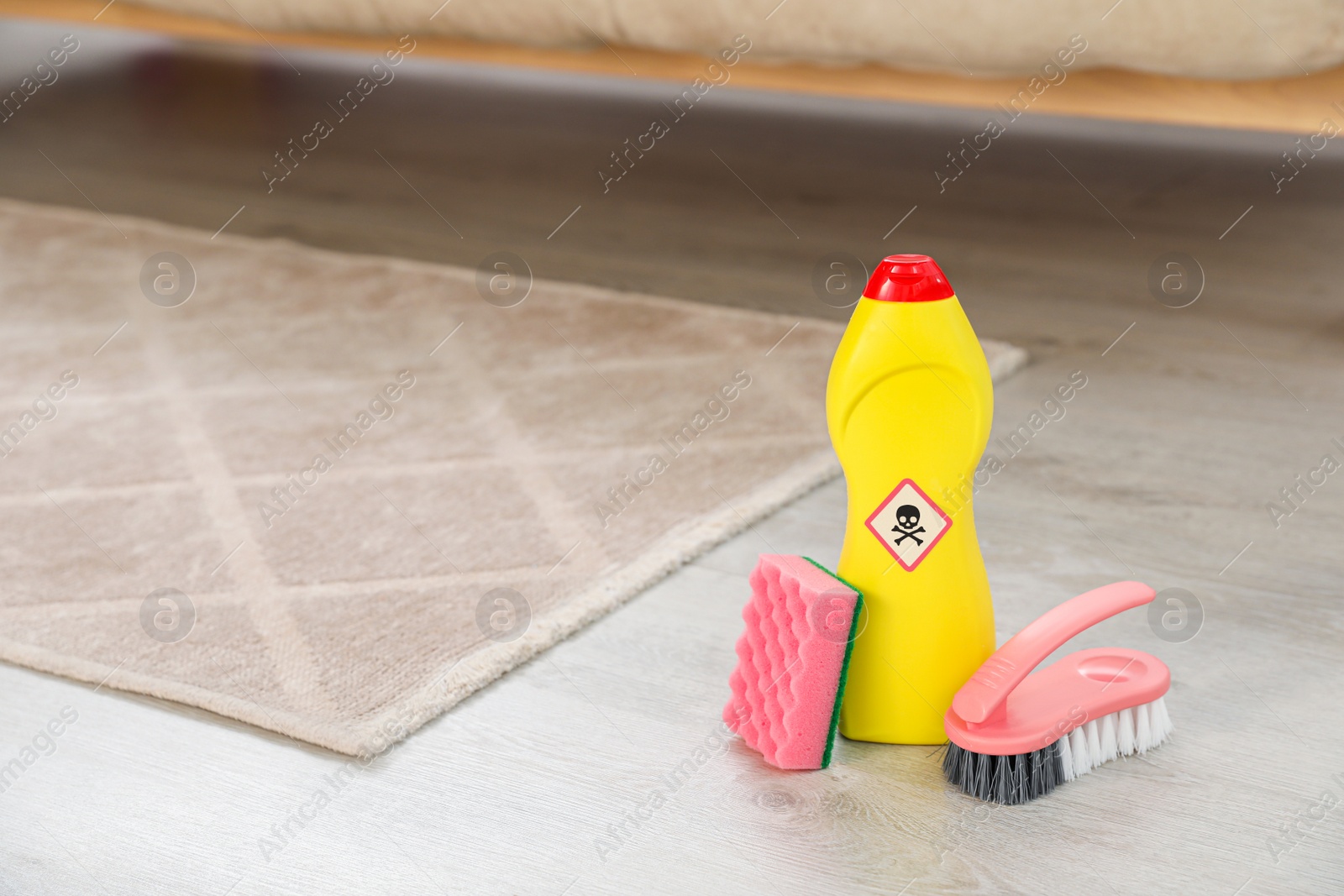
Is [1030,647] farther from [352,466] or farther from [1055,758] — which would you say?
[352,466]

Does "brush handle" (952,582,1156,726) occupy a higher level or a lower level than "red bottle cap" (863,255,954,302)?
lower

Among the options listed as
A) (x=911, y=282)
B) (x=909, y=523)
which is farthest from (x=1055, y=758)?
(x=911, y=282)

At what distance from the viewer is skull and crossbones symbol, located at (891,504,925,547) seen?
→ 0.87 metres

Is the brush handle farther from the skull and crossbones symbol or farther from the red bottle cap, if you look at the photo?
the red bottle cap

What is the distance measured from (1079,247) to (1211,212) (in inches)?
12.6

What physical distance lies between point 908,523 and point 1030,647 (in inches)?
4.4

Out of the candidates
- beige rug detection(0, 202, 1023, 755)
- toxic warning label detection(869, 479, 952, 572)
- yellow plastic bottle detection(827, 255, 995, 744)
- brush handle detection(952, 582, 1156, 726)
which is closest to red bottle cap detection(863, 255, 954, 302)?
yellow plastic bottle detection(827, 255, 995, 744)

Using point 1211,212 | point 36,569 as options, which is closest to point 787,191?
point 1211,212

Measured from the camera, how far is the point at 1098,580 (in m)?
1.15

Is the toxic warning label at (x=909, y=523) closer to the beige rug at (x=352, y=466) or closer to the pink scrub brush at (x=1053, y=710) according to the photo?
the pink scrub brush at (x=1053, y=710)

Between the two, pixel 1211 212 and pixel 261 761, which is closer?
pixel 261 761

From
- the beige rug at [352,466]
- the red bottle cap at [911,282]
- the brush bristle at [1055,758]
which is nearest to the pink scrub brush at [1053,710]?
the brush bristle at [1055,758]

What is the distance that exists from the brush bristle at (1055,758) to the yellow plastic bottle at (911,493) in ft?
0.18

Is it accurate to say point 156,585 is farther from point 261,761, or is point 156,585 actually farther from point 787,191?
point 787,191
